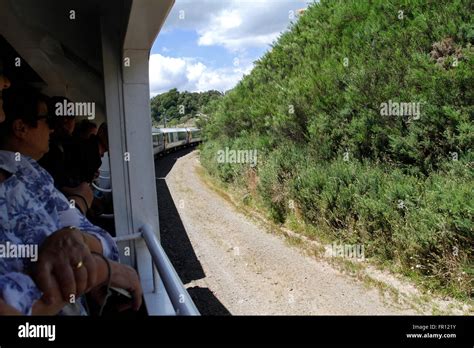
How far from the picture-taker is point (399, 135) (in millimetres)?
8094

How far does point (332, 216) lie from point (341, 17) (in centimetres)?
531

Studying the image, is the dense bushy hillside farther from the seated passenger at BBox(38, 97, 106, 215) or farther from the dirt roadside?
the seated passenger at BBox(38, 97, 106, 215)

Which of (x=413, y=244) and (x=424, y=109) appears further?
(x=424, y=109)

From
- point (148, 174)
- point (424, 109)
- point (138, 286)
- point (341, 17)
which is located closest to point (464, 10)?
point (424, 109)

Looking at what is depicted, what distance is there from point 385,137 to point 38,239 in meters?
7.95

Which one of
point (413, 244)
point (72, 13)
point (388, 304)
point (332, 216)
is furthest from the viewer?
point (332, 216)

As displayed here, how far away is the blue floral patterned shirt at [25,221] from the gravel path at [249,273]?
518 cm

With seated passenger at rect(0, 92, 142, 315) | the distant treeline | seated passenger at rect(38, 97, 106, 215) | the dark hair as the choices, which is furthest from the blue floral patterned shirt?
the distant treeline

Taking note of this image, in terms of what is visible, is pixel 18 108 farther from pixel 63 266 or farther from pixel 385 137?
pixel 385 137

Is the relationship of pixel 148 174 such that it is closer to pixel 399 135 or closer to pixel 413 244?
pixel 413 244

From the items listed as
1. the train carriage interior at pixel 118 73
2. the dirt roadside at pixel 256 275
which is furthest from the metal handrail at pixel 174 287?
the dirt roadside at pixel 256 275

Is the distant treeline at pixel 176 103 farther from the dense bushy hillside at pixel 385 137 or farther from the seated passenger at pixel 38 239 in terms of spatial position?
the seated passenger at pixel 38 239

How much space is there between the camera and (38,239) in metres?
1.22

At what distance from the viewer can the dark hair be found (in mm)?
1527
